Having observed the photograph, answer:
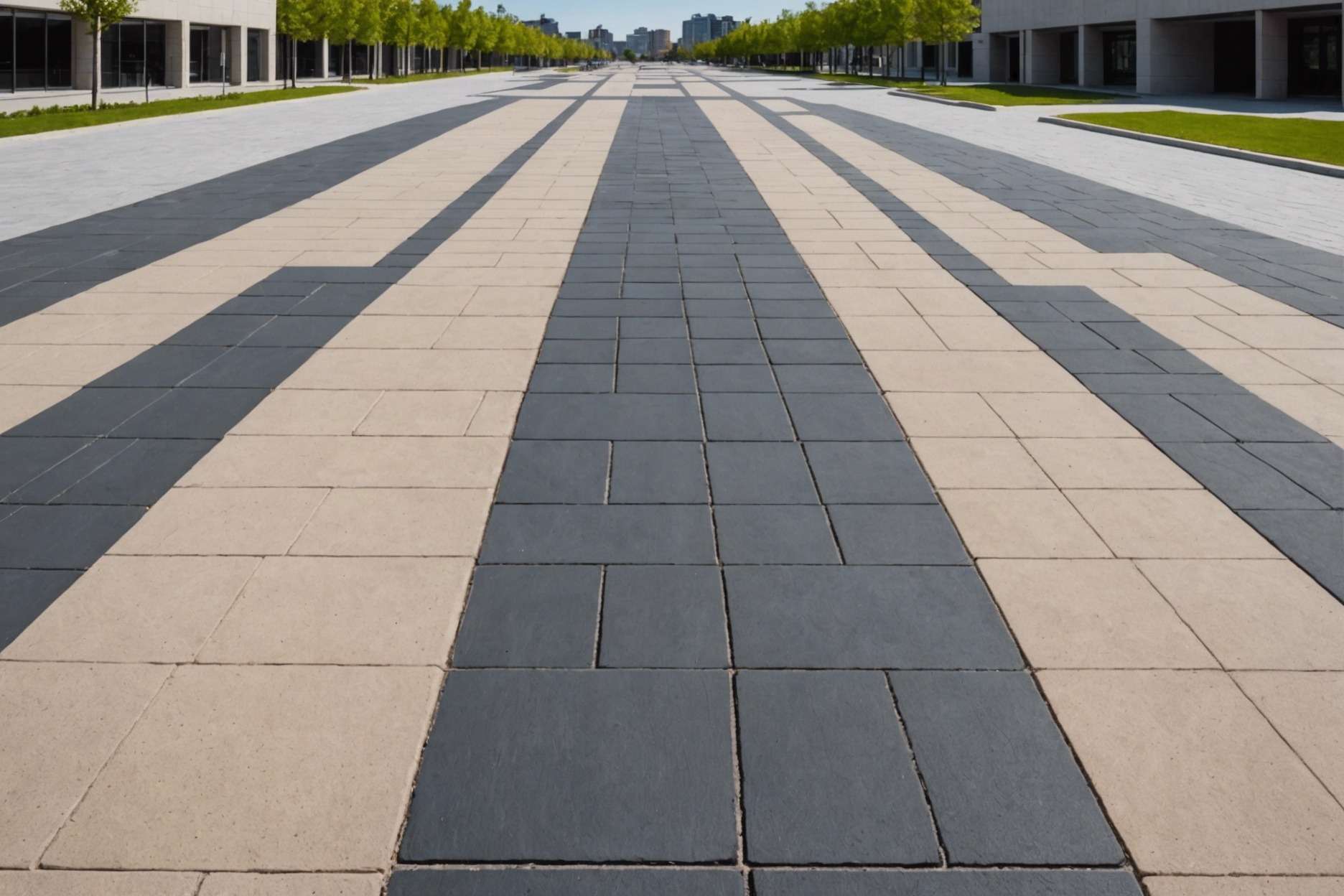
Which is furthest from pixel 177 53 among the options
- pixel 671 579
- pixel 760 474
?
pixel 671 579

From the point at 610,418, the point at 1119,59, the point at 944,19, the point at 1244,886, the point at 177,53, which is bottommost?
the point at 1244,886

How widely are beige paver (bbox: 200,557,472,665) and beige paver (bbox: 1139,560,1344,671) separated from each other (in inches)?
104

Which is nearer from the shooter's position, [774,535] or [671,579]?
[671,579]

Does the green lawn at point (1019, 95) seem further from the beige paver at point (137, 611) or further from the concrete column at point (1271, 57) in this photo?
the beige paver at point (137, 611)

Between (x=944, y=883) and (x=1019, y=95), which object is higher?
(x=1019, y=95)

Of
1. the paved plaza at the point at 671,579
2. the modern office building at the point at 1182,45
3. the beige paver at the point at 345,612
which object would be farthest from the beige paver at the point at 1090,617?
the modern office building at the point at 1182,45

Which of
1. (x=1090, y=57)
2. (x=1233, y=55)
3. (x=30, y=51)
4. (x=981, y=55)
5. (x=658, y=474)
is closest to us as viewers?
(x=658, y=474)

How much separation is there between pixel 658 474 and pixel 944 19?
164ft

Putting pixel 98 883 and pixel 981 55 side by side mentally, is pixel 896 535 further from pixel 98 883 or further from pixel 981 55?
pixel 981 55

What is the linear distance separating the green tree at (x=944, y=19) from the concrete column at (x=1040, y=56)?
19.6 ft

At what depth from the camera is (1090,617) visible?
3885 millimetres

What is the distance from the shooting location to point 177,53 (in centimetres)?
4859

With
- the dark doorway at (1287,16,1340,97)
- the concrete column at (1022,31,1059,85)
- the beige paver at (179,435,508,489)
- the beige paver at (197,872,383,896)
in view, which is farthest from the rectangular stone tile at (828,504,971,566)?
the concrete column at (1022,31,1059,85)

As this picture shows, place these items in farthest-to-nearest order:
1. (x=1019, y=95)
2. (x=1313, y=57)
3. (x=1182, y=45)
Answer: (x=1182, y=45)
(x=1313, y=57)
(x=1019, y=95)
